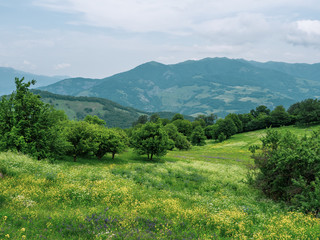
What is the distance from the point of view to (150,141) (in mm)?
44281

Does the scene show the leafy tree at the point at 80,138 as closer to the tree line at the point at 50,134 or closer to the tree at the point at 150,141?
the tree line at the point at 50,134

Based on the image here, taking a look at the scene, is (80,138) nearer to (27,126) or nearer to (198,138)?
(27,126)

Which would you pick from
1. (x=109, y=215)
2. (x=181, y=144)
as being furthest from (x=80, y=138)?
(x=181, y=144)

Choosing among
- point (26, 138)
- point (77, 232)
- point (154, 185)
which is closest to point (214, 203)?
point (154, 185)

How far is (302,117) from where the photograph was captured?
101 meters

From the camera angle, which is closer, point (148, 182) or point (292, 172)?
point (292, 172)

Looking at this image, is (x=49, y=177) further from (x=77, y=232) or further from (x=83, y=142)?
(x=83, y=142)

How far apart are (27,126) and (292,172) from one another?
3004 cm

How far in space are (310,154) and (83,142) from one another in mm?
30588

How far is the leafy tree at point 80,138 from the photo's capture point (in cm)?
3506

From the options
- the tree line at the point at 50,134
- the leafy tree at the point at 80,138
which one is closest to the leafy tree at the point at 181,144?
the tree line at the point at 50,134

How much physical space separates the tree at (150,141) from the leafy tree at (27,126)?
18.2m

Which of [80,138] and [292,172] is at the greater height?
[80,138]

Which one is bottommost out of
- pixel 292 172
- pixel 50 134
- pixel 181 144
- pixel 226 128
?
pixel 181 144
